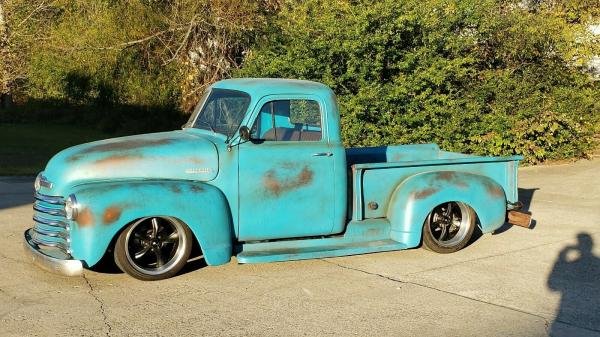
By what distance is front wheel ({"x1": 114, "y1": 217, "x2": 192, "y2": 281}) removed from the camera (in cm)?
657

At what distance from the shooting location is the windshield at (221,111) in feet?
24.1

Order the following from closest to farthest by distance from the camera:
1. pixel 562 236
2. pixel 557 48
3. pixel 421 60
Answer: pixel 562 236 < pixel 421 60 < pixel 557 48

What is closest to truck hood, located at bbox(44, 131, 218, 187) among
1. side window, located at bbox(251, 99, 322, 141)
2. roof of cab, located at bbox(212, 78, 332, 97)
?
side window, located at bbox(251, 99, 322, 141)

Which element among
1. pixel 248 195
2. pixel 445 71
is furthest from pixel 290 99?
pixel 445 71

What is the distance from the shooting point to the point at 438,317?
19.8 ft

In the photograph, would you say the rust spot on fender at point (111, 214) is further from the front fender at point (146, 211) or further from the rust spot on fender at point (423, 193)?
the rust spot on fender at point (423, 193)

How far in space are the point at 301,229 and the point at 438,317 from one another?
1855mm

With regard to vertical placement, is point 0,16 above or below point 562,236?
above

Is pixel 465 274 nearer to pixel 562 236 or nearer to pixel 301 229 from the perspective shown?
pixel 301 229

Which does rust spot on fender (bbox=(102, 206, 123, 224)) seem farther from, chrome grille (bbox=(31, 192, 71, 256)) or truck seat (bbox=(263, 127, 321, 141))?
truck seat (bbox=(263, 127, 321, 141))

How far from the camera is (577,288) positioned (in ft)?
22.9

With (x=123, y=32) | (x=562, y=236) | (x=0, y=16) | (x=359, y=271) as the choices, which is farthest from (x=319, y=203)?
(x=0, y=16)

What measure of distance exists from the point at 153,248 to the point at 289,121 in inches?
74.2

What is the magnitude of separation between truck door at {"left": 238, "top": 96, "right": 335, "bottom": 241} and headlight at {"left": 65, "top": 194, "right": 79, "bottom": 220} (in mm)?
1543
